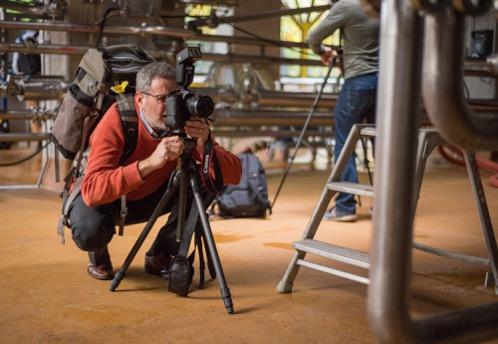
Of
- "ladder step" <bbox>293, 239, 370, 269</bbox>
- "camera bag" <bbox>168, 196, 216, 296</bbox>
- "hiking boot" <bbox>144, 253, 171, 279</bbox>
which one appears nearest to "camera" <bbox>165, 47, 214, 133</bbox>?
"camera bag" <bbox>168, 196, 216, 296</bbox>

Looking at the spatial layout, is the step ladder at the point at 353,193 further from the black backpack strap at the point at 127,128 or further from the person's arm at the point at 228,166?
the black backpack strap at the point at 127,128

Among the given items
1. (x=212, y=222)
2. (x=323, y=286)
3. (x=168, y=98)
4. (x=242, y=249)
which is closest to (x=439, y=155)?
(x=212, y=222)

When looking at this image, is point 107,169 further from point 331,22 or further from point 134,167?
point 331,22

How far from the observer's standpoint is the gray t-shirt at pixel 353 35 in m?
4.30

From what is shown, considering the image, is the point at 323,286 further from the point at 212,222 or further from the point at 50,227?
the point at 50,227

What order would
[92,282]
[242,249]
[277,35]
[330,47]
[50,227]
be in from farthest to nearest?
[277,35], [330,47], [50,227], [242,249], [92,282]

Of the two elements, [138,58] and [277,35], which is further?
[277,35]

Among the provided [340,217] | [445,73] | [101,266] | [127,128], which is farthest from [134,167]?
[340,217]

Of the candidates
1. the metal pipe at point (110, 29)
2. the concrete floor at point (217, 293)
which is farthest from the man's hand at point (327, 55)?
the metal pipe at point (110, 29)

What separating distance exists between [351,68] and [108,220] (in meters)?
2.26

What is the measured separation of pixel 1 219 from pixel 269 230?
5.59 ft

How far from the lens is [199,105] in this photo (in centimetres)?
253

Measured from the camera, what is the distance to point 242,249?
3.70m

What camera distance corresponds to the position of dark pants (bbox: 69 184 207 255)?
2.82 metres
